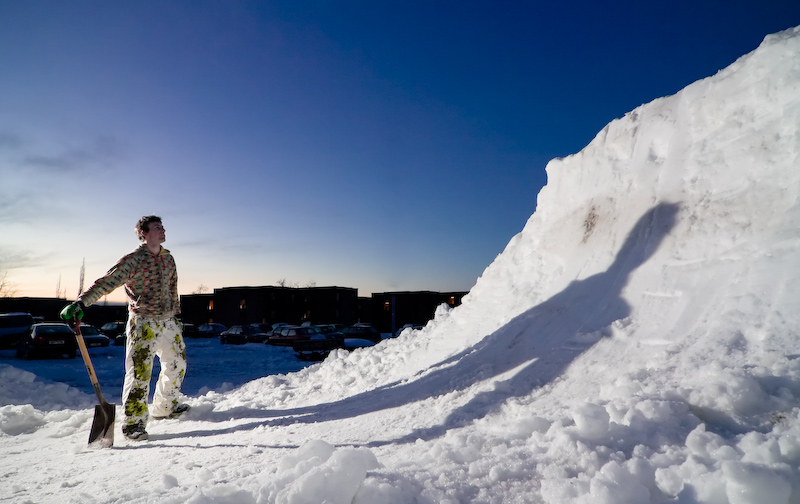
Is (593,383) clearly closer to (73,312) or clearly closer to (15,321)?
(73,312)

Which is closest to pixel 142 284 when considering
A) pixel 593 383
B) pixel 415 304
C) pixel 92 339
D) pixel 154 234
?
pixel 154 234

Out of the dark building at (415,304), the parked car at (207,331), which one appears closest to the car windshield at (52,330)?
the parked car at (207,331)

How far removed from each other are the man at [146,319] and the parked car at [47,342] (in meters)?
14.7

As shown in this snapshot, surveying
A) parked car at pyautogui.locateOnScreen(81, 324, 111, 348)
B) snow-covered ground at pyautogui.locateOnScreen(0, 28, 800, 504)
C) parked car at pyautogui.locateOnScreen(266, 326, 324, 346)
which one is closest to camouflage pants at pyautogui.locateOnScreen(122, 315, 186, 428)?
snow-covered ground at pyautogui.locateOnScreen(0, 28, 800, 504)

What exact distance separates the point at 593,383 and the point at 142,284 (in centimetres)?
425

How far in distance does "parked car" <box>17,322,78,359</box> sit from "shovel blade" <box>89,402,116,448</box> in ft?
49.1

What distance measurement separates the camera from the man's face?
4281 millimetres

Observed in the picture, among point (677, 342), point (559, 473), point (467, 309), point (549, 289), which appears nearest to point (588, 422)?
point (559, 473)

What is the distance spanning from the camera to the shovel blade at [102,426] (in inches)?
143

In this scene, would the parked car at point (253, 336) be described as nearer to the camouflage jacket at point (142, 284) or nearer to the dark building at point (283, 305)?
the dark building at point (283, 305)

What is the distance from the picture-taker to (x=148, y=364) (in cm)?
402

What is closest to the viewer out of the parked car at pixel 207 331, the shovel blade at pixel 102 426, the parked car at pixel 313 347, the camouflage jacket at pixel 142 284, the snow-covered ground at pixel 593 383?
the snow-covered ground at pixel 593 383

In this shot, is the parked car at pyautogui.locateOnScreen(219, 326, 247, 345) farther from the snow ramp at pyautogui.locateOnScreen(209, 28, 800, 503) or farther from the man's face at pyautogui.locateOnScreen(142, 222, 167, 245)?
the man's face at pyautogui.locateOnScreen(142, 222, 167, 245)

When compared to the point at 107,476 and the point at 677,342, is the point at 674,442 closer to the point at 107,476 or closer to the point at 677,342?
the point at 677,342
